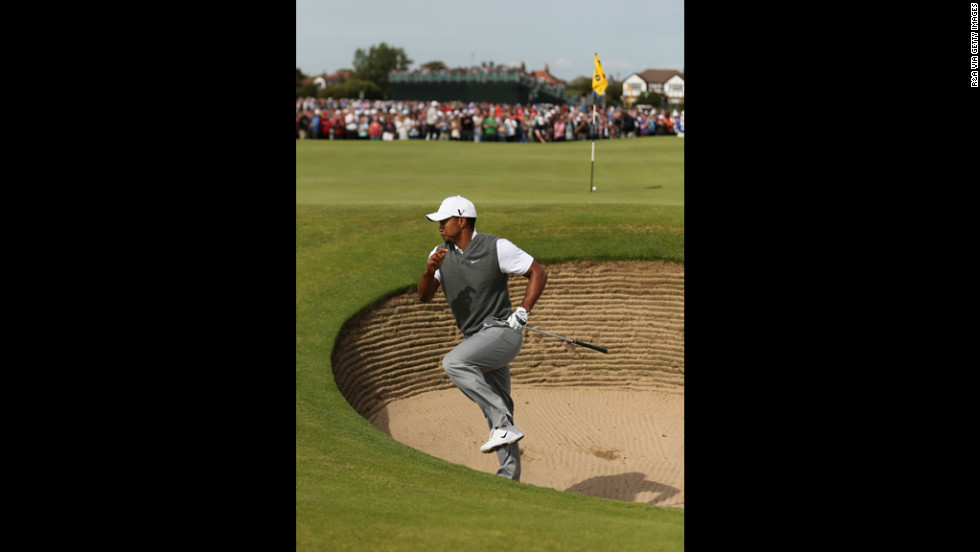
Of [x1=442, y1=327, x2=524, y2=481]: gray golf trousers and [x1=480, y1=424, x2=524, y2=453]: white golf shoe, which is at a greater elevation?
[x1=442, y1=327, x2=524, y2=481]: gray golf trousers

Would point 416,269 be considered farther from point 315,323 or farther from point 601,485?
point 601,485

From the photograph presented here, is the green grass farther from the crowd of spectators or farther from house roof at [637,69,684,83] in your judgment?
house roof at [637,69,684,83]

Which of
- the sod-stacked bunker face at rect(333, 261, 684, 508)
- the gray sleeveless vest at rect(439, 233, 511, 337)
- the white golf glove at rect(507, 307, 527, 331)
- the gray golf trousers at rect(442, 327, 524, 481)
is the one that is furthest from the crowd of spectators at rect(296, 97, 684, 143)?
the white golf glove at rect(507, 307, 527, 331)

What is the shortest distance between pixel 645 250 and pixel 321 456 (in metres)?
9.08

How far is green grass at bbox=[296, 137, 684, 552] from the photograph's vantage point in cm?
489

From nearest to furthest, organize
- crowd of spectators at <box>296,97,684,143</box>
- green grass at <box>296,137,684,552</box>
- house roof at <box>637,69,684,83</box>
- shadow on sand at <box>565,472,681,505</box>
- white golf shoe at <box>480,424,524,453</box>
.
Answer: green grass at <box>296,137,684,552</box>, white golf shoe at <box>480,424,524,453</box>, shadow on sand at <box>565,472,681,505</box>, crowd of spectators at <box>296,97,684,143</box>, house roof at <box>637,69,684,83</box>

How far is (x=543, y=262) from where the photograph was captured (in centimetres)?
1473

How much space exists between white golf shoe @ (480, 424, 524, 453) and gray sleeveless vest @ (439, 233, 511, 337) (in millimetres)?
933

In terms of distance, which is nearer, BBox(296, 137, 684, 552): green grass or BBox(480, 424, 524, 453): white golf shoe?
BBox(296, 137, 684, 552): green grass

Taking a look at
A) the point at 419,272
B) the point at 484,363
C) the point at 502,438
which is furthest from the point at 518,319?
the point at 419,272

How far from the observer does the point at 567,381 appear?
46.1ft

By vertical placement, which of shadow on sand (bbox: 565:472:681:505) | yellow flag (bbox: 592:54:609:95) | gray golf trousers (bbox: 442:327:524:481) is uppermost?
yellow flag (bbox: 592:54:609:95)

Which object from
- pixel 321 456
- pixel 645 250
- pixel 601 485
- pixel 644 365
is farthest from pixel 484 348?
pixel 645 250

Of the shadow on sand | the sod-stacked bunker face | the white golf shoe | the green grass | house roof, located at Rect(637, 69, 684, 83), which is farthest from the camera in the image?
house roof, located at Rect(637, 69, 684, 83)
